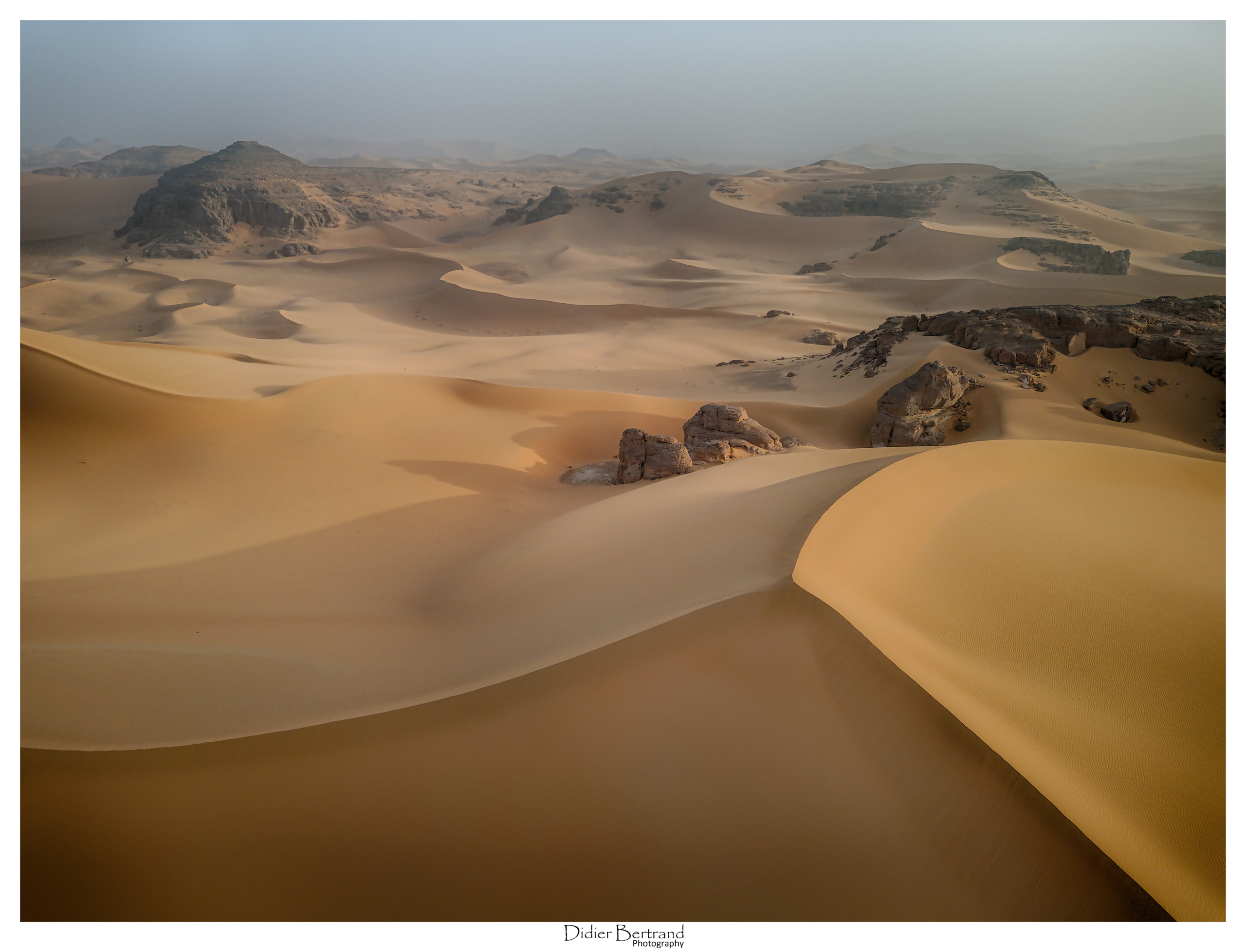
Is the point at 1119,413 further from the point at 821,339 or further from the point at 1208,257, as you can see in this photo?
the point at 1208,257

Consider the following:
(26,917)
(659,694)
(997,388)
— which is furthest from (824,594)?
(997,388)

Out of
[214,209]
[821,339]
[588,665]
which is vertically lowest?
[588,665]

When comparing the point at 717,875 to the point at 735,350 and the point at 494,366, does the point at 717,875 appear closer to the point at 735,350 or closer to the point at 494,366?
the point at 494,366

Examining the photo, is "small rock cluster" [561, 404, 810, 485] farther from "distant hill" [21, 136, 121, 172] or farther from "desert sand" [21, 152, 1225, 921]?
"distant hill" [21, 136, 121, 172]

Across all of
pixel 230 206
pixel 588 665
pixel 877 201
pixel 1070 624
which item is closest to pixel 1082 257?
pixel 877 201

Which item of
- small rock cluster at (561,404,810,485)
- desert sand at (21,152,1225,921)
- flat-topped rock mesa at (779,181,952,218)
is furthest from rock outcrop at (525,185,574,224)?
small rock cluster at (561,404,810,485)

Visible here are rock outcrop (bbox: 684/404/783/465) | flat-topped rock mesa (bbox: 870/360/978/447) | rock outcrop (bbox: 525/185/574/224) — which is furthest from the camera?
rock outcrop (bbox: 525/185/574/224)
